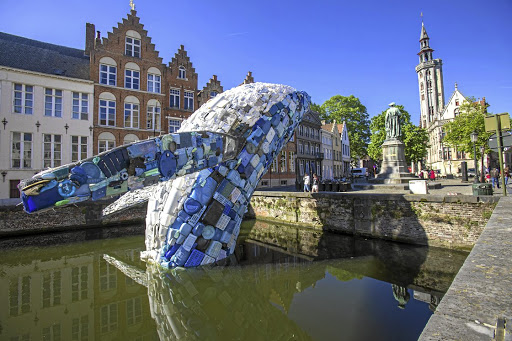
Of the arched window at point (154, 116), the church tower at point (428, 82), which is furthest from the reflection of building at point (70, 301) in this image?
the church tower at point (428, 82)

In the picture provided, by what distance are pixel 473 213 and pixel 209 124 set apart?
28.4 feet

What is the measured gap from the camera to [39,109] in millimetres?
18750

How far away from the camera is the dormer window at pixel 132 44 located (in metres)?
22.5

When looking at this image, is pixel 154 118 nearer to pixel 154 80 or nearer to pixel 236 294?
pixel 154 80

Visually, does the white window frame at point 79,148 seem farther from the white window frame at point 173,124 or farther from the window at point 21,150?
the white window frame at point 173,124

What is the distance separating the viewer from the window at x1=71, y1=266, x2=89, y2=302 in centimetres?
602

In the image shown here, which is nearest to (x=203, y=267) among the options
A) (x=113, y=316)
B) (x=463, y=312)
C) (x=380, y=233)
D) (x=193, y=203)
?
(x=193, y=203)

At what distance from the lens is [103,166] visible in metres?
4.00

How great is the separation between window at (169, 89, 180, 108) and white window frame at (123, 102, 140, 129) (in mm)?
3197

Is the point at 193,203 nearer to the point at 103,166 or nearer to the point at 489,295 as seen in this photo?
the point at 103,166

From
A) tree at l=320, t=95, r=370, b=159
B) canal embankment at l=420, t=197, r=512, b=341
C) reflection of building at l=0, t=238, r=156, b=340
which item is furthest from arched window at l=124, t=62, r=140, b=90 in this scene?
tree at l=320, t=95, r=370, b=159

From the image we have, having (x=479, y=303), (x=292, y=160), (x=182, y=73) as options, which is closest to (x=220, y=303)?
(x=479, y=303)

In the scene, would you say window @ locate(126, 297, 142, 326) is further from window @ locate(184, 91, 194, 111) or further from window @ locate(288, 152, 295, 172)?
window @ locate(288, 152, 295, 172)

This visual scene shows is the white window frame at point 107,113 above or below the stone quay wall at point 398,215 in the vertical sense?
above
